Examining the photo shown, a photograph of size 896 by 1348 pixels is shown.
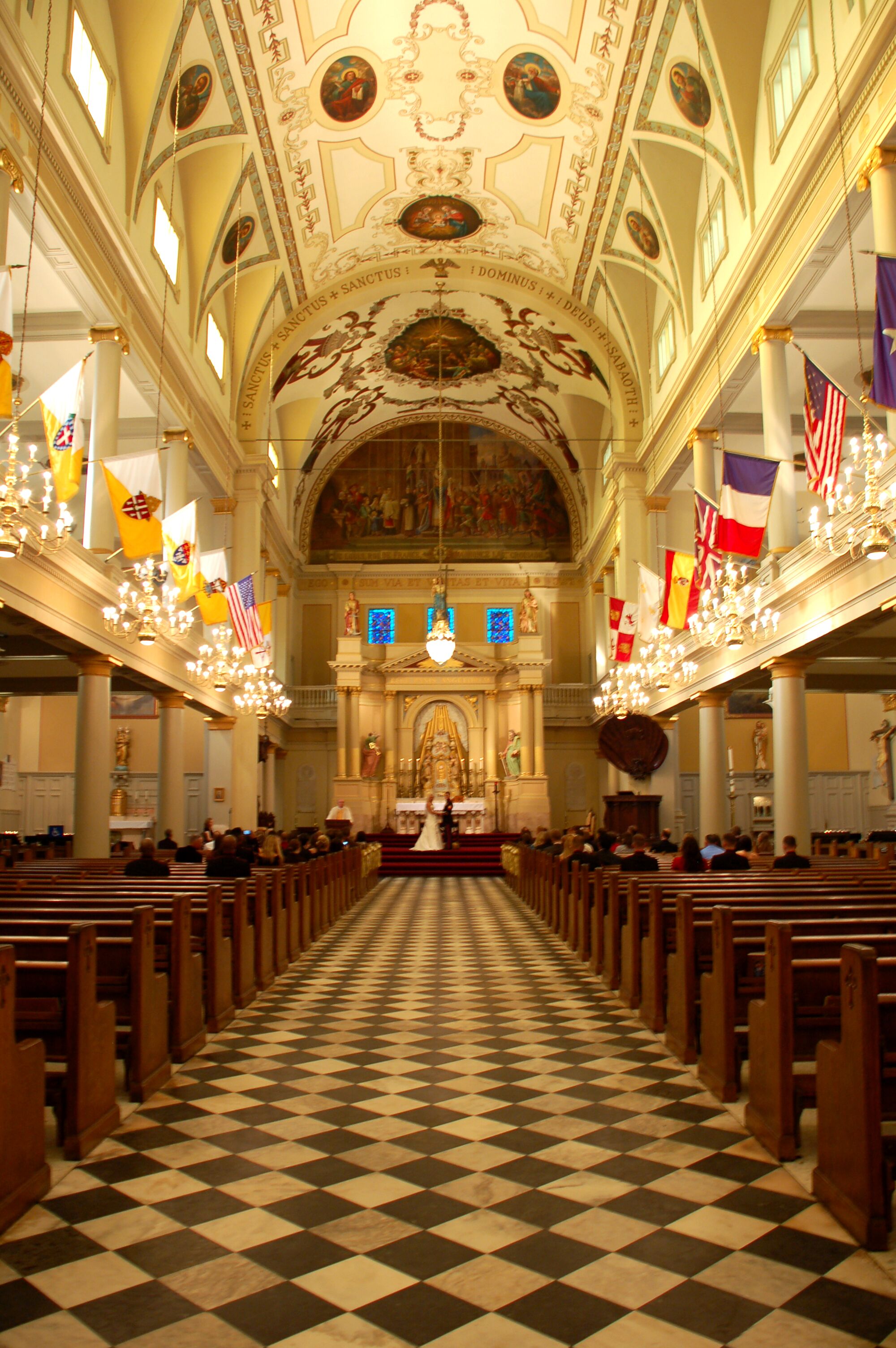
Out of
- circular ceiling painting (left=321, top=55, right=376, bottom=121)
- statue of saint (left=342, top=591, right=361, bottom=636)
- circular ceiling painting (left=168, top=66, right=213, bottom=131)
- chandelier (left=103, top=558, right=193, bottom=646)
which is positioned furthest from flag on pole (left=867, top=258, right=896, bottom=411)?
statue of saint (left=342, top=591, right=361, bottom=636)

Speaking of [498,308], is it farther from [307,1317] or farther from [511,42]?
[307,1317]

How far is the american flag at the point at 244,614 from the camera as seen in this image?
58.1ft

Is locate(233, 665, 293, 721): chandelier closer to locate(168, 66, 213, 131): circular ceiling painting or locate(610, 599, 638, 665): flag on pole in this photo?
locate(610, 599, 638, 665): flag on pole

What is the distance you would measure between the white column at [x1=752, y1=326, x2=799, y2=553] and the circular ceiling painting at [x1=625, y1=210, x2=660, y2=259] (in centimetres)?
573

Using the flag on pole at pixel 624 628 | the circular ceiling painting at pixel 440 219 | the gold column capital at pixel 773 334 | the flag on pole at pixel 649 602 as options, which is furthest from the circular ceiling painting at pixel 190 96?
the flag on pole at pixel 624 628

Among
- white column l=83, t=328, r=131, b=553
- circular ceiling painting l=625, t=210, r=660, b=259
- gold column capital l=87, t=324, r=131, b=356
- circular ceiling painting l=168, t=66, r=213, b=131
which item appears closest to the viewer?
white column l=83, t=328, r=131, b=553

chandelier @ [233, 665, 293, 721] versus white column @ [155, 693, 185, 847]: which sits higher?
chandelier @ [233, 665, 293, 721]

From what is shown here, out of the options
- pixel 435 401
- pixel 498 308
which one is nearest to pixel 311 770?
pixel 435 401

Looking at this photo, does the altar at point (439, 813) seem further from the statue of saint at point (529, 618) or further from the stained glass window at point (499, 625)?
the stained glass window at point (499, 625)

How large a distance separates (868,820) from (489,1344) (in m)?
26.4

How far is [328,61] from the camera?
1816cm

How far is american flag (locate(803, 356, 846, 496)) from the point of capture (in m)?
10.3

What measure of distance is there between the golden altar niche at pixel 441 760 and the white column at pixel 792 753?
57.8 ft

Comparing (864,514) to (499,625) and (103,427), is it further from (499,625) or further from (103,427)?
(499,625)
